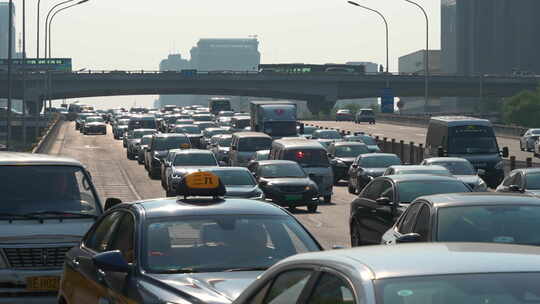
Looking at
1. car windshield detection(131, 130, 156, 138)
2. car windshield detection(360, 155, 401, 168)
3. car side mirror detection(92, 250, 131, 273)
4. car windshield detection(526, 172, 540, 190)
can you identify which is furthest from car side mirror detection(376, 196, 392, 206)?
car windshield detection(131, 130, 156, 138)

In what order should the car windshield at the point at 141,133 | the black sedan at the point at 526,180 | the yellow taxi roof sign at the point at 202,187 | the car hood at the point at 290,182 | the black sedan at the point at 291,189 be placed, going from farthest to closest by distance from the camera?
1. the car windshield at the point at 141,133
2. the car hood at the point at 290,182
3. the black sedan at the point at 291,189
4. the black sedan at the point at 526,180
5. the yellow taxi roof sign at the point at 202,187

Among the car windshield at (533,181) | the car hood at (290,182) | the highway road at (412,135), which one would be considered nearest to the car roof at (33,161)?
the car windshield at (533,181)

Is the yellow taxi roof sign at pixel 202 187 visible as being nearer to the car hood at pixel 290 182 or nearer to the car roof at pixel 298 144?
the car hood at pixel 290 182

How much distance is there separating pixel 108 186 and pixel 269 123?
54.1 feet

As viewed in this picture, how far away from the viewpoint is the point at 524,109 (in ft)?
450

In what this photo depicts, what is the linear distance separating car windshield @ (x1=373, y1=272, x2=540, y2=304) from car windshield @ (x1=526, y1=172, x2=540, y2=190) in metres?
20.9

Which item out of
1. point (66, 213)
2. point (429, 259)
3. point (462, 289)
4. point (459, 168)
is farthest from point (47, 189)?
point (459, 168)

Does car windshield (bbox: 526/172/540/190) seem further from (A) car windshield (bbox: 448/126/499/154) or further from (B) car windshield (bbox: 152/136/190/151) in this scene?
(B) car windshield (bbox: 152/136/190/151)

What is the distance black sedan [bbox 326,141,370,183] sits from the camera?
4653 centimetres

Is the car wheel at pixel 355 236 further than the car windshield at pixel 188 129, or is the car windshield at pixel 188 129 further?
the car windshield at pixel 188 129

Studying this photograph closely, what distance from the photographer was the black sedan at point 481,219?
11883mm

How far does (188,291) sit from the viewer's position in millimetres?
7961

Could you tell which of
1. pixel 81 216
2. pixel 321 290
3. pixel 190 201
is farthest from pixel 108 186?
pixel 321 290

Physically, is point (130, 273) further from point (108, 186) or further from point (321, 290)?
point (108, 186)
